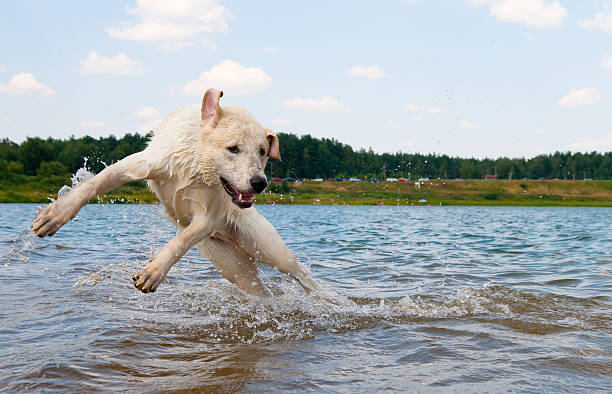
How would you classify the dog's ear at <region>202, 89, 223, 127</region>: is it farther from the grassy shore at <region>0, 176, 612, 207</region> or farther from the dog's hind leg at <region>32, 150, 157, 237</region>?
the grassy shore at <region>0, 176, 612, 207</region>

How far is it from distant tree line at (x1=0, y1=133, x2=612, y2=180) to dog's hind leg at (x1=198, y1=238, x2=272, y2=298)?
6.03 ft

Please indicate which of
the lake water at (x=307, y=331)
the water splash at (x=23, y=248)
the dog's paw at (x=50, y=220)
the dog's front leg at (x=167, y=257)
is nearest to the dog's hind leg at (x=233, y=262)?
the lake water at (x=307, y=331)

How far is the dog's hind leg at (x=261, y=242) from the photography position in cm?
729

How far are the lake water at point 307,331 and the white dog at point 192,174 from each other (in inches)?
39.1

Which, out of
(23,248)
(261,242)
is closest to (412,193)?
(261,242)

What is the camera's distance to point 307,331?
23.0 ft

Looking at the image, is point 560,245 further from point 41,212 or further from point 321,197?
point 321,197

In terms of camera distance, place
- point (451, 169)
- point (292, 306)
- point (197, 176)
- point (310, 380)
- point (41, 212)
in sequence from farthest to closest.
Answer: point (451, 169), point (292, 306), point (197, 176), point (41, 212), point (310, 380)

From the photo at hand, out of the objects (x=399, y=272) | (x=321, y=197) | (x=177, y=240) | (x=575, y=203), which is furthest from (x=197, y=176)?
(x=575, y=203)

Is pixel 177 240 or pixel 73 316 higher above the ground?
pixel 177 240

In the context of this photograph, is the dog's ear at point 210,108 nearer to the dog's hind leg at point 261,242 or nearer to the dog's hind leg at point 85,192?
the dog's hind leg at point 85,192

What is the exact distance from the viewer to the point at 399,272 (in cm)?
1245

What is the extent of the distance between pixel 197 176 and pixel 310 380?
8.91ft

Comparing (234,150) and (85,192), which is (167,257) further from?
(234,150)
